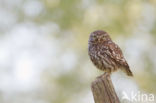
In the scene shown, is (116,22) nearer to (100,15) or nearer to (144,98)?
(100,15)

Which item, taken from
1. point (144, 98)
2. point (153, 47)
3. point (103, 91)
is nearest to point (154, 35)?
point (153, 47)

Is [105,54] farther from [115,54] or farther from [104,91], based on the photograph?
[104,91]

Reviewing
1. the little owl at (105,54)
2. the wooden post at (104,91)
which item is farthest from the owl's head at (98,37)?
the wooden post at (104,91)

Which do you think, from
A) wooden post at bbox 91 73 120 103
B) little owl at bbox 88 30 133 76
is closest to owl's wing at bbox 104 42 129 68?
little owl at bbox 88 30 133 76

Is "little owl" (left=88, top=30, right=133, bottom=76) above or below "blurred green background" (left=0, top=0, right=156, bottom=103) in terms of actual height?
below

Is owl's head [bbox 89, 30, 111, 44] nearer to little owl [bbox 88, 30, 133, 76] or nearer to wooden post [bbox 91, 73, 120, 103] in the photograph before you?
little owl [bbox 88, 30, 133, 76]
